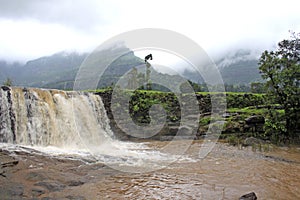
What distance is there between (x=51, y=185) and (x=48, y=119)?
5.93m

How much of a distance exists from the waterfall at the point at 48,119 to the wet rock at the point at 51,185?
4.81 m

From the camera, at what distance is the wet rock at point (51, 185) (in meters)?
4.84

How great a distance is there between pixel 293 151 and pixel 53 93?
33.5ft

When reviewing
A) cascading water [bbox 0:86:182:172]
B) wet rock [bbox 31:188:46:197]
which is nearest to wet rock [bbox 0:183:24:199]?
wet rock [bbox 31:188:46:197]

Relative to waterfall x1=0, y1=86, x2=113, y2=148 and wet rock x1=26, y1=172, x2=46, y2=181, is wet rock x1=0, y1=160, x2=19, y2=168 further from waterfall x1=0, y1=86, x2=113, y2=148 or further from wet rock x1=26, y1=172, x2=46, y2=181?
waterfall x1=0, y1=86, x2=113, y2=148

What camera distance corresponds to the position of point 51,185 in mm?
4973

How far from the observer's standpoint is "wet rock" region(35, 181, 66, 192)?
4842 millimetres

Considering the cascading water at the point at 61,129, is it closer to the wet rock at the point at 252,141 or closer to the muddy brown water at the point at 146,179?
the muddy brown water at the point at 146,179

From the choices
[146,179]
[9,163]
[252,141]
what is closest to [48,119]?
[9,163]

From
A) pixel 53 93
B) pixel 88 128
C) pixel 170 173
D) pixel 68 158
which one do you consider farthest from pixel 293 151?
pixel 53 93

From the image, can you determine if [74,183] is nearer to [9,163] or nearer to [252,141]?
[9,163]

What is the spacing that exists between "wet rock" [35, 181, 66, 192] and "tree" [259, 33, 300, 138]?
930 centimetres

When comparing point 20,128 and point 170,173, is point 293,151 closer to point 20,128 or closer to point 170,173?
point 170,173

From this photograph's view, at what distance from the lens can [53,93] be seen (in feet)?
37.3
